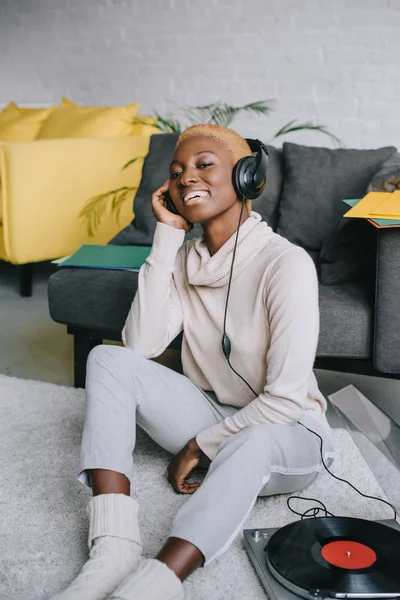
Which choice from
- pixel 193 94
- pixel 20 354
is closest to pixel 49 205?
pixel 20 354

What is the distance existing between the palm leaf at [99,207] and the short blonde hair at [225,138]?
1.72 m

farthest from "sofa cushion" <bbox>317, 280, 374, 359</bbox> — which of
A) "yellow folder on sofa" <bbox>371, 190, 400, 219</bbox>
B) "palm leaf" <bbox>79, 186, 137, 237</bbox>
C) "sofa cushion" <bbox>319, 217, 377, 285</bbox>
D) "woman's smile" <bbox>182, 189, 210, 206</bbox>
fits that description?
"palm leaf" <bbox>79, 186, 137, 237</bbox>

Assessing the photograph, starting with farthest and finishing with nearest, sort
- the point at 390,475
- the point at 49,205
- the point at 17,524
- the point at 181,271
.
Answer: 1. the point at 49,205
2. the point at 181,271
3. the point at 17,524
4. the point at 390,475

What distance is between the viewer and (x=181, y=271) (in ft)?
5.68

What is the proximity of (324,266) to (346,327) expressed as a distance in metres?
0.24

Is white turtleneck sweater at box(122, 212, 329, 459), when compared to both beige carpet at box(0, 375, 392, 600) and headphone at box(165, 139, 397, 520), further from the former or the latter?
beige carpet at box(0, 375, 392, 600)

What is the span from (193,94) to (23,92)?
1383 mm

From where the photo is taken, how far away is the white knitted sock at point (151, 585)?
1101 millimetres

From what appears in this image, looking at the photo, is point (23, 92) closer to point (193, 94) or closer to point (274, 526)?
point (193, 94)

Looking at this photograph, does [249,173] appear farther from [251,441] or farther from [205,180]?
[251,441]

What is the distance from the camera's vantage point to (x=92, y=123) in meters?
3.71

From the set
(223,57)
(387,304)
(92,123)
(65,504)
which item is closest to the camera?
(65,504)

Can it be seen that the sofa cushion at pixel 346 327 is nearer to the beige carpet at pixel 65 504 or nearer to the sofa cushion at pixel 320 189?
the beige carpet at pixel 65 504

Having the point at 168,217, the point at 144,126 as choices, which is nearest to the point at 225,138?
the point at 168,217
